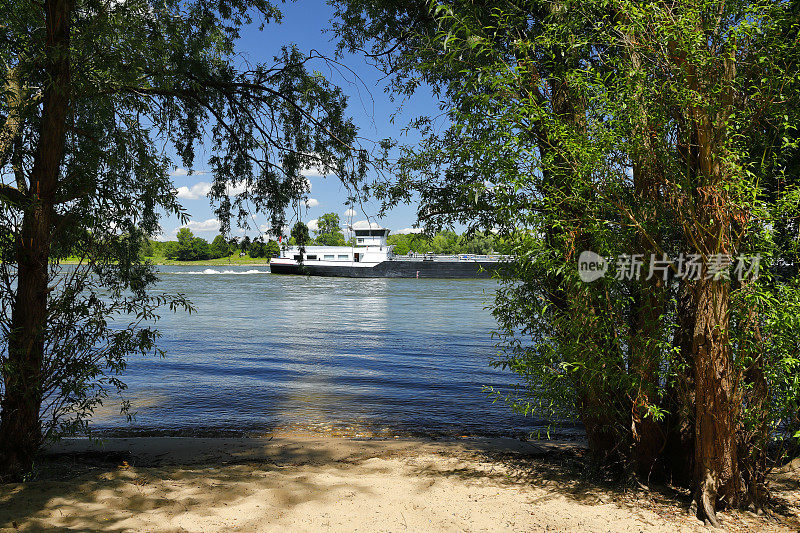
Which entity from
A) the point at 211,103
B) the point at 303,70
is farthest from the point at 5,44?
the point at 303,70

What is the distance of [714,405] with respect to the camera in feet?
13.4

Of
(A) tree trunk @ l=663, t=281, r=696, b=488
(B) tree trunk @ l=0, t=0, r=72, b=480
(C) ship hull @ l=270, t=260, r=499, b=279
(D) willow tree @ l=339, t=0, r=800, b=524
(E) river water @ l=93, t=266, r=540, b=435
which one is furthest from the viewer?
(C) ship hull @ l=270, t=260, r=499, b=279

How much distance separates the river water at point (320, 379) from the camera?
841cm

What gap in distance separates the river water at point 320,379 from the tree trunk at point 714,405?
195 centimetres

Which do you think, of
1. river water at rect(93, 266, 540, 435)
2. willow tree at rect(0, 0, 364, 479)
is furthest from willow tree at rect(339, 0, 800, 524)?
willow tree at rect(0, 0, 364, 479)

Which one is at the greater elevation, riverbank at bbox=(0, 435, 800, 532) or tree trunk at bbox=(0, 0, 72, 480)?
tree trunk at bbox=(0, 0, 72, 480)

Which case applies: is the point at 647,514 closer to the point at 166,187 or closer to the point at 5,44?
the point at 166,187

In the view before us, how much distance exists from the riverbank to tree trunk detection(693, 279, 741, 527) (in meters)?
0.23

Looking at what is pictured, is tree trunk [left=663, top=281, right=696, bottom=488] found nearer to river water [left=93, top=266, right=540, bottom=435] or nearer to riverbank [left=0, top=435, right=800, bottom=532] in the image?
riverbank [left=0, top=435, right=800, bottom=532]

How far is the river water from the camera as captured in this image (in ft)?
27.6

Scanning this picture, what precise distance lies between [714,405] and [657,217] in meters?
1.50

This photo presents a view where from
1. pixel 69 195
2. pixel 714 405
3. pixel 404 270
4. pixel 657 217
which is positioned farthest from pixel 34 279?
pixel 404 270

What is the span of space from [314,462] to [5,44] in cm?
492

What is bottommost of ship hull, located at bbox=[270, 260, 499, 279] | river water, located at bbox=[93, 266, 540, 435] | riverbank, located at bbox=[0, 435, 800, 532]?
river water, located at bbox=[93, 266, 540, 435]
